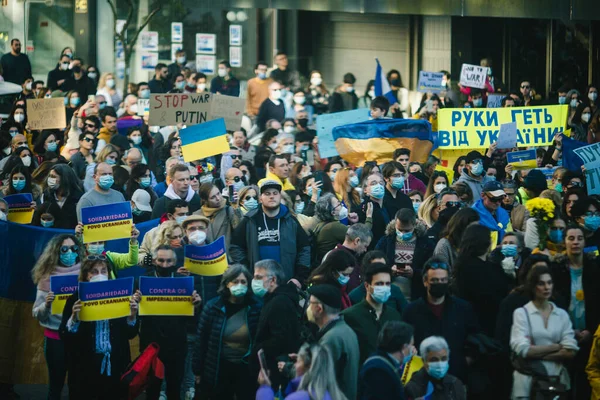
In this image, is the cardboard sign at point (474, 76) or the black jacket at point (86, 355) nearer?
the black jacket at point (86, 355)

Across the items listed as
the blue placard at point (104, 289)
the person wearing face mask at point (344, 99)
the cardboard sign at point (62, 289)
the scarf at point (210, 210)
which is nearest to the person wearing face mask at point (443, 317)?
the blue placard at point (104, 289)

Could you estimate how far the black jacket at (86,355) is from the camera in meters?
10.4

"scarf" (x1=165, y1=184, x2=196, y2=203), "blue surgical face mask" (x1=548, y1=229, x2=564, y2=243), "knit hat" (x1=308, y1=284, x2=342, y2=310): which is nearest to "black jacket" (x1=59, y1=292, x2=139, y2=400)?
"knit hat" (x1=308, y1=284, x2=342, y2=310)

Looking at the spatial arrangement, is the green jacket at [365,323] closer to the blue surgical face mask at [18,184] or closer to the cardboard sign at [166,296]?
the cardboard sign at [166,296]

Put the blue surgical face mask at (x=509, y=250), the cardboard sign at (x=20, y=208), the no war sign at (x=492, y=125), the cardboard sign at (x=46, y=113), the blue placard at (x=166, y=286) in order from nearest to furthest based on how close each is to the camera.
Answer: the blue placard at (x=166, y=286) → the blue surgical face mask at (x=509, y=250) → the cardboard sign at (x=20, y=208) → the no war sign at (x=492, y=125) → the cardboard sign at (x=46, y=113)

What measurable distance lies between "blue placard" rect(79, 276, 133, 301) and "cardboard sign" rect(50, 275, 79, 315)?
400mm

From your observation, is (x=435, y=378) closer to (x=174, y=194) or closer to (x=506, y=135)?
(x=174, y=194)

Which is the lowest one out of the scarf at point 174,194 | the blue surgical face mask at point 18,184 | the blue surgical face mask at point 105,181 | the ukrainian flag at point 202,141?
the scarf at point 174,194

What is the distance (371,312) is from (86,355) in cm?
247

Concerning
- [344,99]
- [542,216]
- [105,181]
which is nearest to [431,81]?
[344,99]

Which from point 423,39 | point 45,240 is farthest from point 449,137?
point 423,39

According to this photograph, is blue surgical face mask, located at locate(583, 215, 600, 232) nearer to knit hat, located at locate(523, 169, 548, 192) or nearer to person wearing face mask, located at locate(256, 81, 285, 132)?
knit hat, located at locate(523, 169, 548, 192)

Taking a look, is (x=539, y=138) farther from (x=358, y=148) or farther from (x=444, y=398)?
(x=444, y=398)

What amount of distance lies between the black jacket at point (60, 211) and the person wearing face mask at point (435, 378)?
533 centimetres
